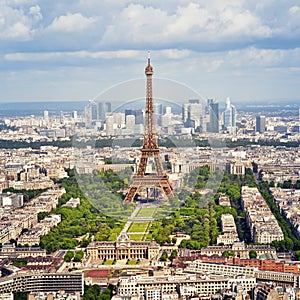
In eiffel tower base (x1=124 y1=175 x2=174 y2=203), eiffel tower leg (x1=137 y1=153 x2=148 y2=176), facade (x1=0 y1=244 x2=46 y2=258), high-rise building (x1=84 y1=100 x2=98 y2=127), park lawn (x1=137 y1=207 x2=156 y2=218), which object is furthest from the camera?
high-rise building (x1=84 y1=100 x2=98 y2=127)

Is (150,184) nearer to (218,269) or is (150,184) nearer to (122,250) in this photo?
(122,250)

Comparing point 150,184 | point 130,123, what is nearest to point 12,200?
point 150,184

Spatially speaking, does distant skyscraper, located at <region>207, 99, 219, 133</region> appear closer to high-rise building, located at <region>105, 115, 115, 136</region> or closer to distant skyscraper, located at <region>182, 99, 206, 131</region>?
distant skyscraper, located at <region>182, 99, 206, 131</region>

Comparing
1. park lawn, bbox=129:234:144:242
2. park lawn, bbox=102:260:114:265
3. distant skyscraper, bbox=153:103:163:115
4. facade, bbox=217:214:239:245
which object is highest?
distant skyscraper, bbox=153:103:163:115

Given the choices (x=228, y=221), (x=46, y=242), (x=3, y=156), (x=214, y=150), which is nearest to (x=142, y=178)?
(x=228, y=221)

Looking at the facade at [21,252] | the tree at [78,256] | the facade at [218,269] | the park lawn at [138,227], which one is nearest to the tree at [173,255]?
the facade at [218,269]

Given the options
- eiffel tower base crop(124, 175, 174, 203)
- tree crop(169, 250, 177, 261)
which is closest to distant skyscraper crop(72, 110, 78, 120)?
eiffel tower base crop(124, 175, 174, 203)
